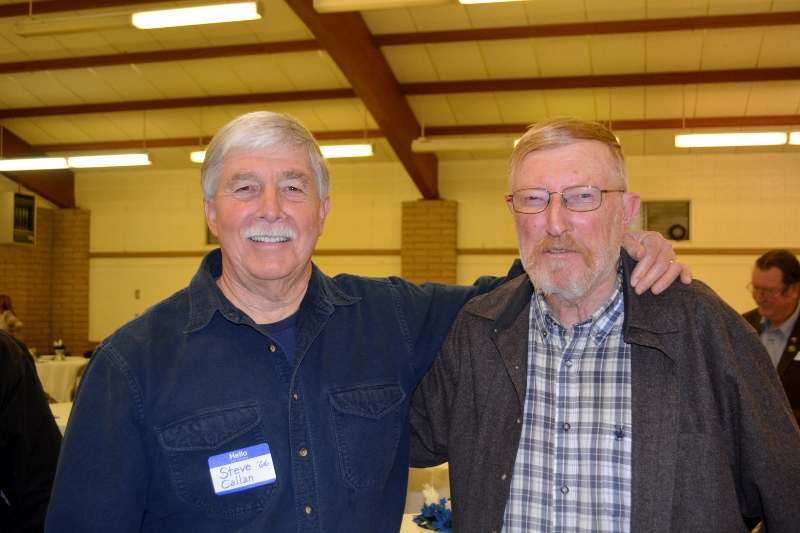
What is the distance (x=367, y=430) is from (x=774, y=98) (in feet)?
34.0

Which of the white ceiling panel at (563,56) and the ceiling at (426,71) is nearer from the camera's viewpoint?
the ceiling at (426,71)

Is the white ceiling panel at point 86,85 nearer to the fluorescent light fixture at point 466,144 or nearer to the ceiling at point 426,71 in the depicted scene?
the ceiling at point 426,71

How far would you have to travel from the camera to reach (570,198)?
182cm

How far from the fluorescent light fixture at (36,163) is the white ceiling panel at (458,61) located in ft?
20.3

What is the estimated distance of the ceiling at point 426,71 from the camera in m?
8.46

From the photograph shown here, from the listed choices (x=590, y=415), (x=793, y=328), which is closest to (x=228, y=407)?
(x=590, y=415)

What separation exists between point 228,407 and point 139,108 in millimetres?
11445

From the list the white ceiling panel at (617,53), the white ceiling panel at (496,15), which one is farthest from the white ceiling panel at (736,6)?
the white ceiling panel at (496,15)

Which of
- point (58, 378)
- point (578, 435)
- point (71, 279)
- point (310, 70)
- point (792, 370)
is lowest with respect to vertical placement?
point (58, 378)

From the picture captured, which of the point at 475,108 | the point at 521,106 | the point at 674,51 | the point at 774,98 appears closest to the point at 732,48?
the point at 674,51

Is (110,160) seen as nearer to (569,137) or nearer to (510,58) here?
(510,58)

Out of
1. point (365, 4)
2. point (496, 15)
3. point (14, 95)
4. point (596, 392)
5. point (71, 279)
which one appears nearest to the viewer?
point (596, 392)

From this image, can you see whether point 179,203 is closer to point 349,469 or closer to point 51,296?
point 51,296

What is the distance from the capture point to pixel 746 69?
948 cm
